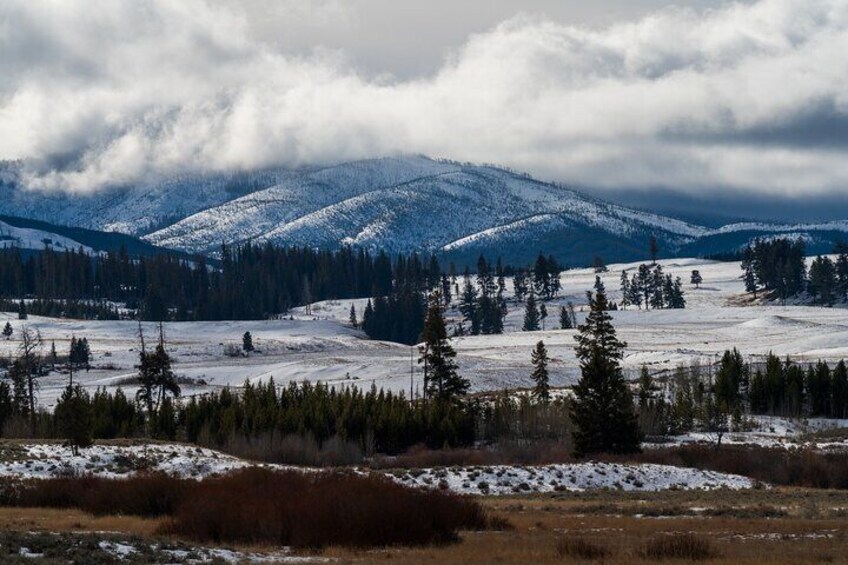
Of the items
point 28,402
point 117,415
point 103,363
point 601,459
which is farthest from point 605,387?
point 103,363

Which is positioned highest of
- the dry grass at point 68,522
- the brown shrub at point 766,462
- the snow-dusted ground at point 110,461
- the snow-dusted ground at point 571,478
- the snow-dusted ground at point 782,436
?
the dry grass at point 68,522

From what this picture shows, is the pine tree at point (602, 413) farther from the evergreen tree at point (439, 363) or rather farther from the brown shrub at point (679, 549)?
the brown shrub at point (679, 549)

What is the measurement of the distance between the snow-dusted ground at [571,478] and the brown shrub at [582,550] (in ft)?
88.8

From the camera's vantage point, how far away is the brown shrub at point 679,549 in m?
26.9

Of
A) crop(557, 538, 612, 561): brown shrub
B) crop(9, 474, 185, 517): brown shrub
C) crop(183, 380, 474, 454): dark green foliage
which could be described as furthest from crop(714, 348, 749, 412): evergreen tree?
crop(557, 538, 612, 561): brown shrub

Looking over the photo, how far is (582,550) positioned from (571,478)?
32.2 meters

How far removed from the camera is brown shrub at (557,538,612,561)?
26688 mm

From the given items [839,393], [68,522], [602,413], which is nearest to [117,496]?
[68,522]

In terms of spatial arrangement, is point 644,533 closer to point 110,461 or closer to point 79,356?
point 110,461

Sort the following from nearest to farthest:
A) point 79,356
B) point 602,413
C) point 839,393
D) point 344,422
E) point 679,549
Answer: point 679,549 → point 602,413 → point 344,422 → point 839,393 → point 79,356

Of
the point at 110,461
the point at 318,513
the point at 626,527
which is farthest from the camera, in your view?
the point at 110,461

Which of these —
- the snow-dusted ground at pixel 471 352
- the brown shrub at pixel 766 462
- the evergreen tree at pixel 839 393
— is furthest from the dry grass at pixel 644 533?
the snow-dusted ground at pixel 471 352

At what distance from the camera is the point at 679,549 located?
89.7 ft

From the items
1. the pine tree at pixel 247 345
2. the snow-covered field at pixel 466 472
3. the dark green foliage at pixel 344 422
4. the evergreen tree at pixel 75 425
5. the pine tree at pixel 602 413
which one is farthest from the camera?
the pine tree at pixel 247 345
